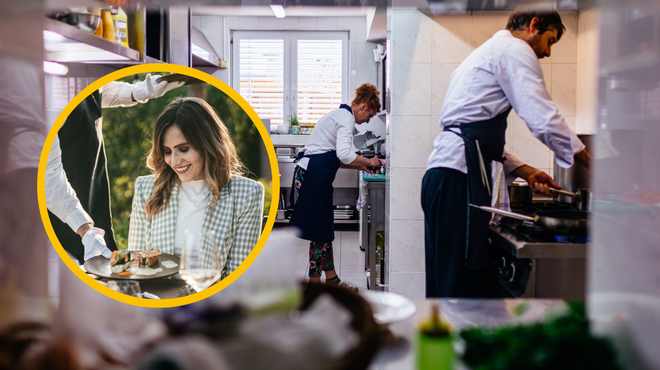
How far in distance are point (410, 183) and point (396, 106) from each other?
41 cm

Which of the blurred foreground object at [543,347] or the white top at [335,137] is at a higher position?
the white top at [335,137]

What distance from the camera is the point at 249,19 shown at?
205 inches

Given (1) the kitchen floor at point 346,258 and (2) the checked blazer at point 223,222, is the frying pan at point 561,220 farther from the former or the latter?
(1) the kitchen floor at point 346,258

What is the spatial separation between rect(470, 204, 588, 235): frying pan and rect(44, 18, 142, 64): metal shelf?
119 centimetres

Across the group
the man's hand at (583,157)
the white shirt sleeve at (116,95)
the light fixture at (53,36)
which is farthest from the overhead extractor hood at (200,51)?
the white shirt sleeve at (116,95)

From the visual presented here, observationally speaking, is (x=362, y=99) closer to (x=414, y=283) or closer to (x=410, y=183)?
(x=410, y=183)

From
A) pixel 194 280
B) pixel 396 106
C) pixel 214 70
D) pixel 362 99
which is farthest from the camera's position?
pixel 214 70

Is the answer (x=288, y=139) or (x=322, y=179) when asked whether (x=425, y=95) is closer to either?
(x=322, y=179)

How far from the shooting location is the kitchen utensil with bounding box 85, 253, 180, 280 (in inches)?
33.4

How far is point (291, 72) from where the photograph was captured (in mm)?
5309

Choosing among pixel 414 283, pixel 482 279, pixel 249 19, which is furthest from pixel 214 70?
pixel 482 279

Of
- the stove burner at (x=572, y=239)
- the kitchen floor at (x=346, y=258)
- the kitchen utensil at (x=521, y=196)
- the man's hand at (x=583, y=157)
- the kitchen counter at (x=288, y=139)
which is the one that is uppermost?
the kitchen counter at (x=288, y=139)

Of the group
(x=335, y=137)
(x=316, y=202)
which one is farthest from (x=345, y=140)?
(x=316, y=202)

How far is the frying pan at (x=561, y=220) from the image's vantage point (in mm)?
1436
